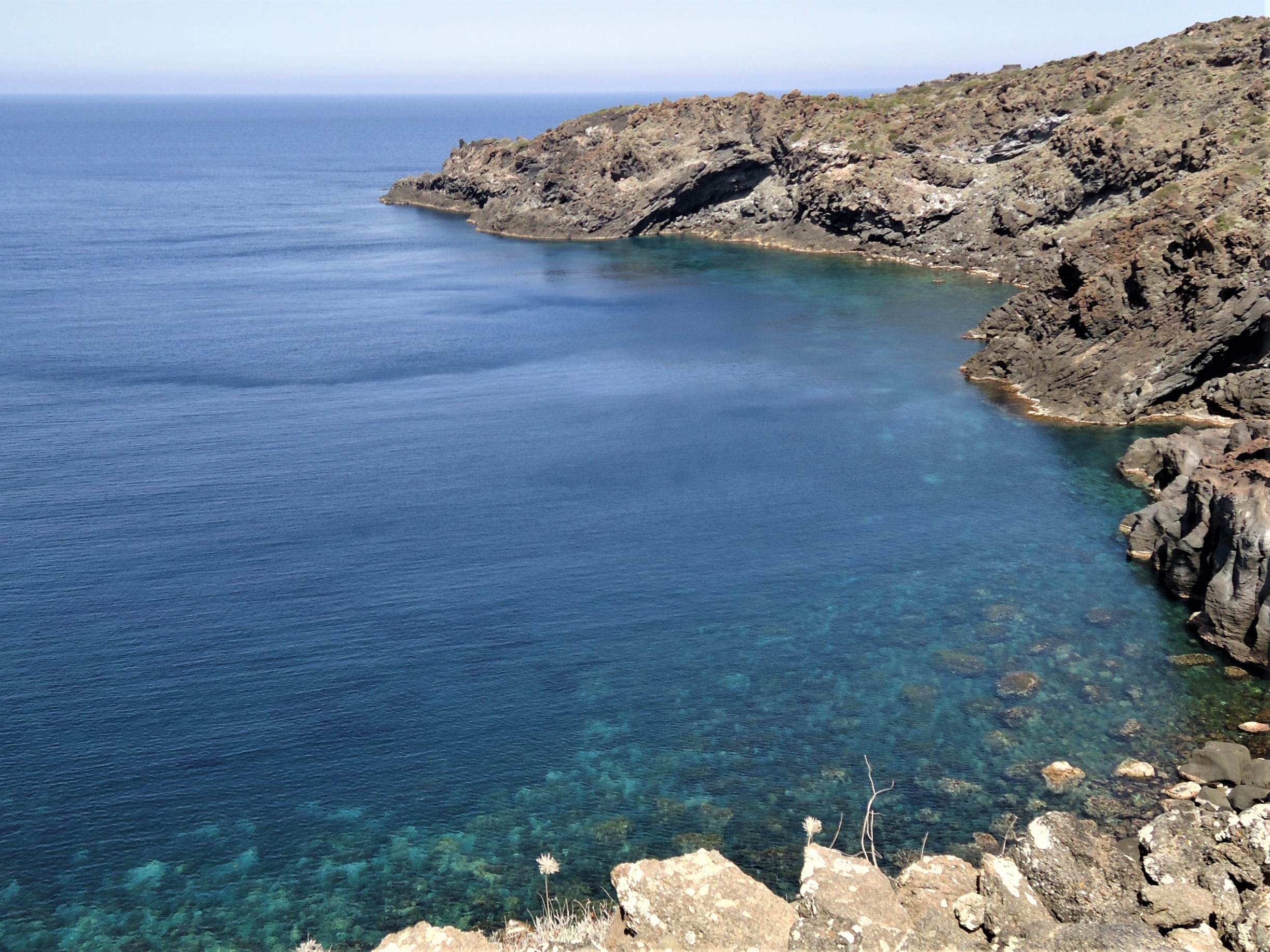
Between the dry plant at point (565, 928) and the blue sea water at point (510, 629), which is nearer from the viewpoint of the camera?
the dry plant at point (565, 928)

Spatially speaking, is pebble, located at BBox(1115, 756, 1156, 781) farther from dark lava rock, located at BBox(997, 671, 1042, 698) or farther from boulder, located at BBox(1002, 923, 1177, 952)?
boulder, located at BBox(1002, 923, 1177, 952)

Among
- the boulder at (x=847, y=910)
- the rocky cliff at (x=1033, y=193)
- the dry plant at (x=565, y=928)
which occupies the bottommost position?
the dry plant at (x=565, y=928)

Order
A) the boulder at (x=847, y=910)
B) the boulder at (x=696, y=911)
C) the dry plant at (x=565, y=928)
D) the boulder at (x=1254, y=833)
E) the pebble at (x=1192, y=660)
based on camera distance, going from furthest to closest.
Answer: the pebble at (x=1192, y=660)
the dry plant at (x=565, y=928)
the boulder at (x=1254, y=833)
the boulder at (x=696, y=911)
the boulder at (x=847, y=910)

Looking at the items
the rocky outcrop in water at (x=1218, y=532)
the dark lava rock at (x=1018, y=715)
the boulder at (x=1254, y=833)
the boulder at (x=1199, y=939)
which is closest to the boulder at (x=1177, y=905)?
Answer: the boulder at (x=1199, y=939)

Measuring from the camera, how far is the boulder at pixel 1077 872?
85.0 ft

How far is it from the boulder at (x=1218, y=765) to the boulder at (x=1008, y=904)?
587 inches

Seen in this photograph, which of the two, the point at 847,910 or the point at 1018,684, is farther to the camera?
the point at 1018,684

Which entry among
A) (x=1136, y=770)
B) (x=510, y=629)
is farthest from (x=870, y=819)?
(x=510, y=629)

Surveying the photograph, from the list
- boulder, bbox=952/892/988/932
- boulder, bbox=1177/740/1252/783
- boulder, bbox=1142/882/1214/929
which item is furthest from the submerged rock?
boulder, bbox=952/892/988/932

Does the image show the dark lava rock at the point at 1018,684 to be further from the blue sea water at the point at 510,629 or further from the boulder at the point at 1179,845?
the boulder at the point at 1179,845

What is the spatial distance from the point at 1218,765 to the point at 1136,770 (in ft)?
9.04

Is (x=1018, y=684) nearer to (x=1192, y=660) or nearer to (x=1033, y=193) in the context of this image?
(x=1192, y=660)

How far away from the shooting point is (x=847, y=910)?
23.9m

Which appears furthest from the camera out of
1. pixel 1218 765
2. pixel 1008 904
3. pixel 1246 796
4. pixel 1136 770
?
pixel 1136 770
